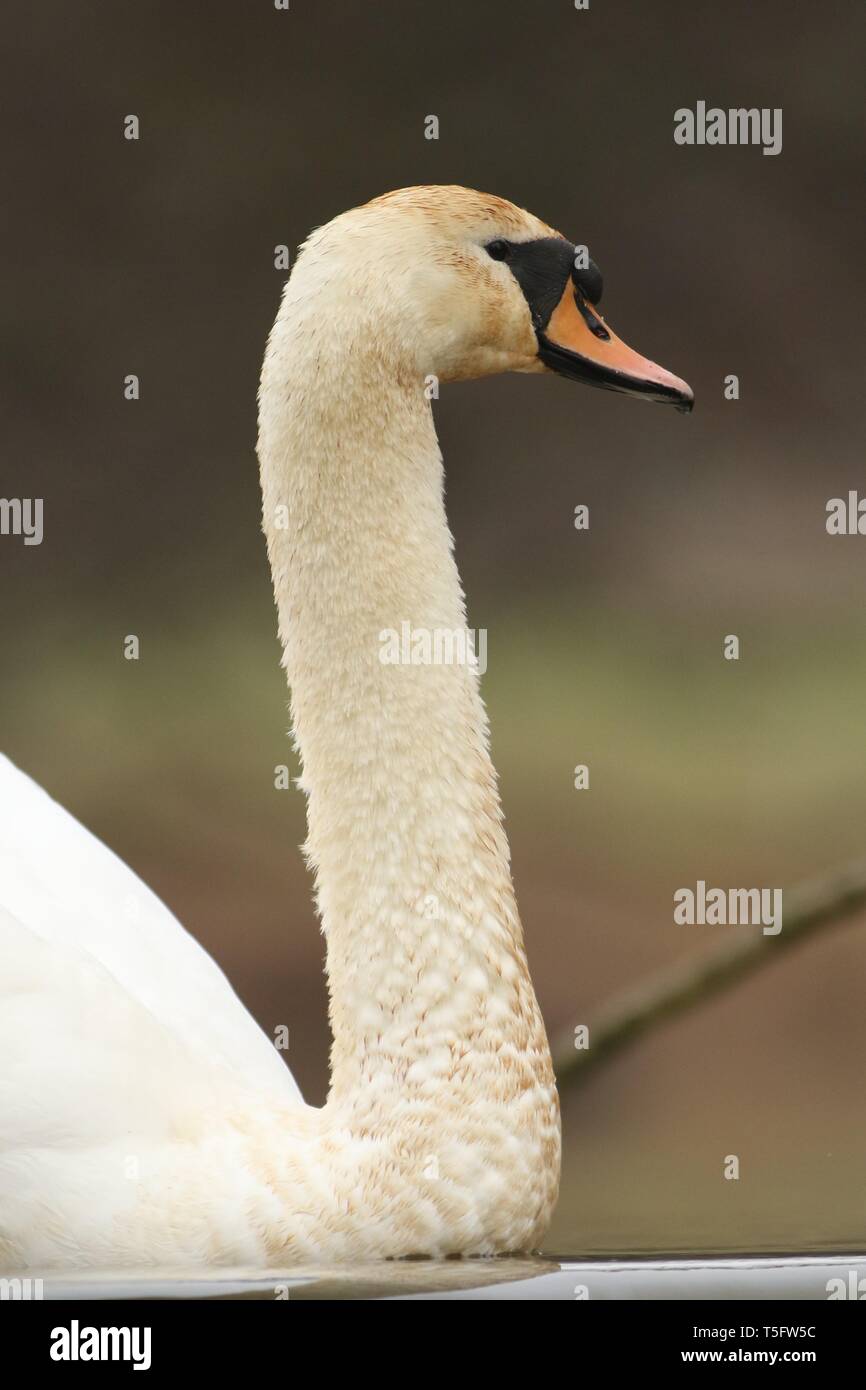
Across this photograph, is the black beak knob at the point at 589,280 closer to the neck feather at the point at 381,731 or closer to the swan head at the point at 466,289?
the swan head at the point at 466,289

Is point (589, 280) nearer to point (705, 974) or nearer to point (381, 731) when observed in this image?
point (381, 731)

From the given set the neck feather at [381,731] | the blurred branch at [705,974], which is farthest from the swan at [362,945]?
the blurred branch at [705,974]

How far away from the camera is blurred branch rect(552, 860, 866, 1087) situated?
1925 mm

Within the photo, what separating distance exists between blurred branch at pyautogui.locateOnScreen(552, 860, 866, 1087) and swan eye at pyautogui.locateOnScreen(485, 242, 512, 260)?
30.6 inches

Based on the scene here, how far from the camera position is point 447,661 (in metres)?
1.28

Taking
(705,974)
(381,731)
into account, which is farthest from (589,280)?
(705,974)

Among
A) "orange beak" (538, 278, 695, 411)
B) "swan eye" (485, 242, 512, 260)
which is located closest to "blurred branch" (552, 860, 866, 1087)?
"orange beak" (538, 278, 695, 411)

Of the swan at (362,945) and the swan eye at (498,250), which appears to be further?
the swan eye at (498,250)

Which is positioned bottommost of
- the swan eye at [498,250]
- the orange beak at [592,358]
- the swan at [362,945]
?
the swan at [362,945]

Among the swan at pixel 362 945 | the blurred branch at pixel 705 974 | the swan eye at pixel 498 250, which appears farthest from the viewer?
the blurred branch at pixel 705 974

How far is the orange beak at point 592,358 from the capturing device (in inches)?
53.8

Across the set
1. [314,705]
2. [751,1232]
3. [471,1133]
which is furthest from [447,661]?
[751,1232]

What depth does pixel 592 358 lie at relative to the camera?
138 centimetres
